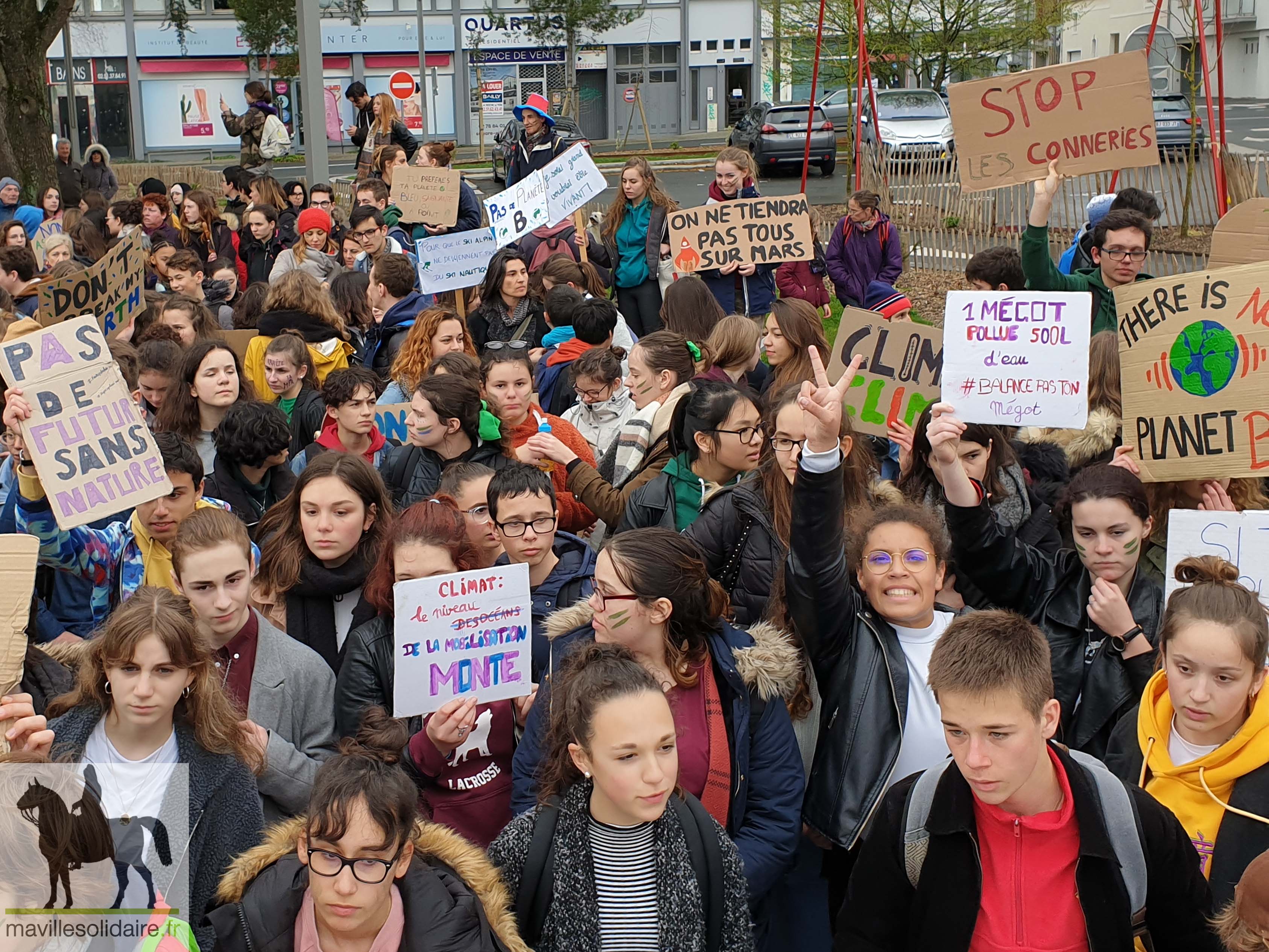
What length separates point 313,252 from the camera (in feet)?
34.4

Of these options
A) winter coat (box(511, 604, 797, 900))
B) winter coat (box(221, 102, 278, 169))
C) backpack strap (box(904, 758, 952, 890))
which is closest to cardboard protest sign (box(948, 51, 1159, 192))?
winter coat (box(511, 604, 797, 900))

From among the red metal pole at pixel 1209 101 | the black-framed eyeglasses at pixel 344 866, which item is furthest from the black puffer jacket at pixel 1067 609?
the red metal pole at pixel 1209 101

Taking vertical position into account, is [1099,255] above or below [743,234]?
below

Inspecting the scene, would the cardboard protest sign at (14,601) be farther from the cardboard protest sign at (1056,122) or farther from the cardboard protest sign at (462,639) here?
the cardboard protest sign at (1056,122)

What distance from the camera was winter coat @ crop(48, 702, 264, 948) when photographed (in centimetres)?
330

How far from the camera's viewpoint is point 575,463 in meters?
5.53

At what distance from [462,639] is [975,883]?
1.61 m

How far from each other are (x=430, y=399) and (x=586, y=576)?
1588mm

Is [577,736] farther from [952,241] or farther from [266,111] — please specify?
[266,111]

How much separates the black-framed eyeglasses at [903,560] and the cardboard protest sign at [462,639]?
102 cm

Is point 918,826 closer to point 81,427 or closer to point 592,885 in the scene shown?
point 592,885

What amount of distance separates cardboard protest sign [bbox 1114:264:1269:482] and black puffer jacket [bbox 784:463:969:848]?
1523 mm

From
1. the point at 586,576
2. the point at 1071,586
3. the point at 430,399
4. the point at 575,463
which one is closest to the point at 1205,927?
the point at 1071,586

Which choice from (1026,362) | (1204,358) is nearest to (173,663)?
(1026,362)
